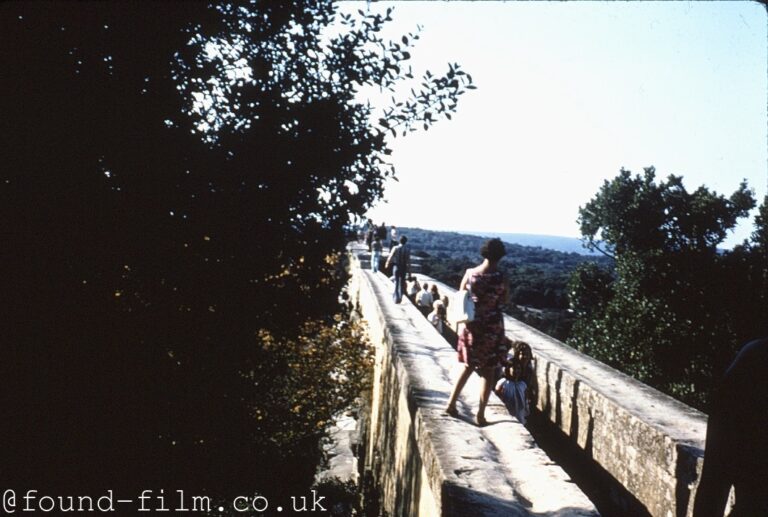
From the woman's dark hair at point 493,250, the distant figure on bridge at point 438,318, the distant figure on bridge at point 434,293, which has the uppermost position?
the woman's dark hair at point 493,250

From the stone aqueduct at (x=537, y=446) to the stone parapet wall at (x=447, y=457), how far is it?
1cm

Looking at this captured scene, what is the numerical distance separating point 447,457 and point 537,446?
2.88 feet

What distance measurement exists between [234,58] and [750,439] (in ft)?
10.6

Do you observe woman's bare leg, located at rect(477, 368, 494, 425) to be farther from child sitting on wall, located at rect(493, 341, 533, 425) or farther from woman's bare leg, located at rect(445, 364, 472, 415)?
child sitting on wall, located at rect(493, 341, 533, 425)

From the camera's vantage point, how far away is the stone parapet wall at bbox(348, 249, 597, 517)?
9.20 ft

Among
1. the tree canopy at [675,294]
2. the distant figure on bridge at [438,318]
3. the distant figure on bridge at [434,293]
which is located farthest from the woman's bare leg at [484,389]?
the distant figure on bridge at [434,293]

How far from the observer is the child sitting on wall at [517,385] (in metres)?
5.12

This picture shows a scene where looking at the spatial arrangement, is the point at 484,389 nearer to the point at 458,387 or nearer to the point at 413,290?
the point at 458,387

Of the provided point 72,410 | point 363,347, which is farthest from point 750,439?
point 363,347

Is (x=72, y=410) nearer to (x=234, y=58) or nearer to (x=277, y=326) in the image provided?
(x=277, y=326)

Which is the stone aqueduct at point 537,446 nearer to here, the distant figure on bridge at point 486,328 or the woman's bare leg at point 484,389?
the woman's bare leg at point 484,389

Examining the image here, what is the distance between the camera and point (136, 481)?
2.72 m

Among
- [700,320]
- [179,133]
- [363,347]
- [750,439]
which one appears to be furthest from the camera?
[700,320]

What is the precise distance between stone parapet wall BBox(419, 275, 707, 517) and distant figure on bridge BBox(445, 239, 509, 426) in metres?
1.18
